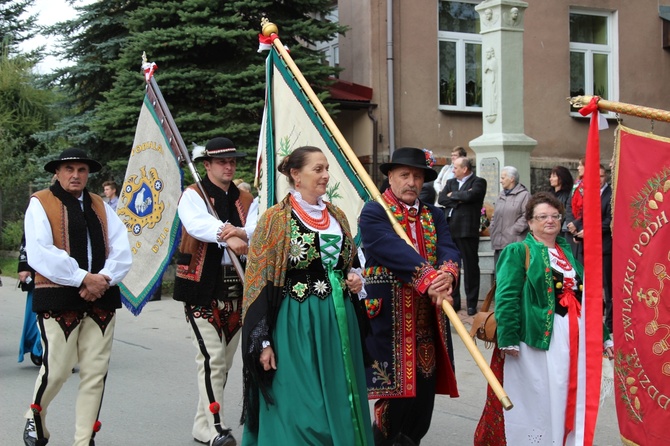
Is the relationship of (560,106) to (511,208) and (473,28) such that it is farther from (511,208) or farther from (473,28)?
(511,208)

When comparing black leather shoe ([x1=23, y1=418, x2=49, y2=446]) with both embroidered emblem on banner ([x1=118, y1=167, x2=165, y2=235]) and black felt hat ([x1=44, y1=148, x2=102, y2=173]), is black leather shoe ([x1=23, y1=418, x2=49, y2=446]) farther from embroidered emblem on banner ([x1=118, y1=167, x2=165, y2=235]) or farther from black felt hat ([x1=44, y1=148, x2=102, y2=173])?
embroidered emblem on banner ([x1=118, y1=167, x2=165, y2=235])

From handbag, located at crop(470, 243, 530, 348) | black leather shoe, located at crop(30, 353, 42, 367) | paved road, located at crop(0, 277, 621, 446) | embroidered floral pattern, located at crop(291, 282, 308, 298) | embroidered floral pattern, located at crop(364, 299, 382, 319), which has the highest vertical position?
embroidered floral pattern, located at crop(291, 282, 308, 298)

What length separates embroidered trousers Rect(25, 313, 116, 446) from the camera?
5852 mm

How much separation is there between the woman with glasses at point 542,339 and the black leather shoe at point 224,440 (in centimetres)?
181

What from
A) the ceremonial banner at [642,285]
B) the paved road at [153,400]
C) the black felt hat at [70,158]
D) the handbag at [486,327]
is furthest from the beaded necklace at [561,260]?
the black felt hat at [70,158]

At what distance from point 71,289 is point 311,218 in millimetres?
1820

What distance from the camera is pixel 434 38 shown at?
1941 centimetres

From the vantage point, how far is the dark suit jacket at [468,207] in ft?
36.8

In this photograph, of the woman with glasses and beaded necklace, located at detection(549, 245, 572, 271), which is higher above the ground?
beaded necklace, located at detection(549, 245, 572, 271)

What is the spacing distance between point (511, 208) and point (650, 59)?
1248 cm

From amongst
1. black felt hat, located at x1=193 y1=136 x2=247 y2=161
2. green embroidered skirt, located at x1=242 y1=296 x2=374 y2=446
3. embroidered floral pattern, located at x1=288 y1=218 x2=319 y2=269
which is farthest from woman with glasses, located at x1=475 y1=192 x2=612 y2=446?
black felt hat, located at x1=193 y1=136 x2=247 y2=161

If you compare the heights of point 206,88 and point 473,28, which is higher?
point 473,28

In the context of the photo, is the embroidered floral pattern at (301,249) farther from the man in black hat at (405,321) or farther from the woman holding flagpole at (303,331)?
the man in black hat at (405,321)

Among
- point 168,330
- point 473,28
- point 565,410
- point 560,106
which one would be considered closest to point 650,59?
point 560,106
